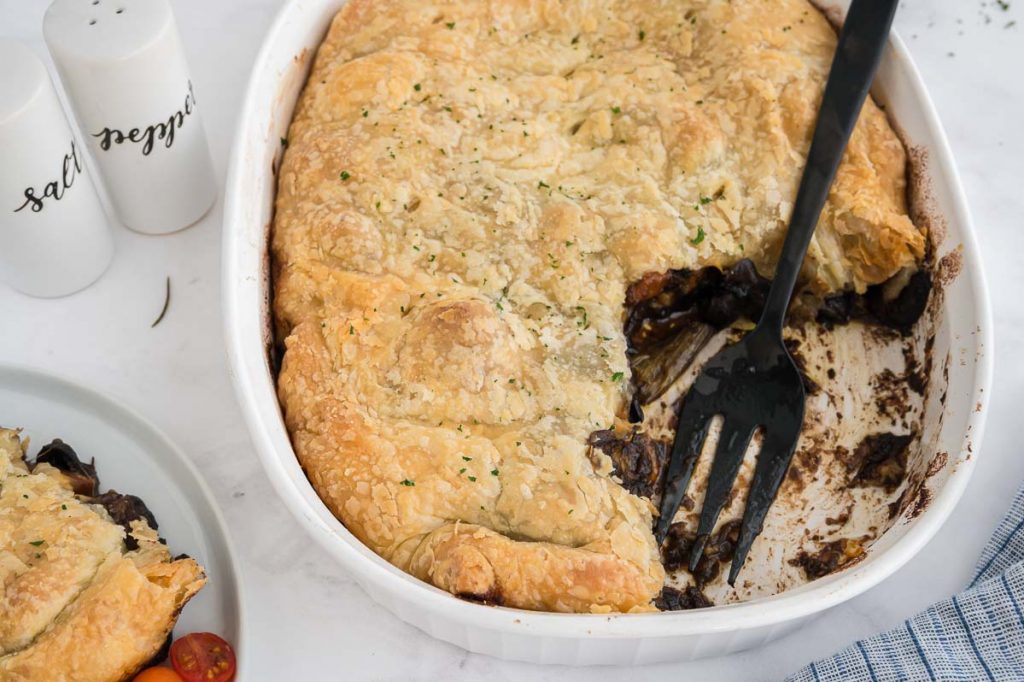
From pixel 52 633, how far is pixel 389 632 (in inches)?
31.9

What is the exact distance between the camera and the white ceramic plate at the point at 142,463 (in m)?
2.63

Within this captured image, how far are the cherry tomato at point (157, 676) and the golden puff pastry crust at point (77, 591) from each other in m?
0.03

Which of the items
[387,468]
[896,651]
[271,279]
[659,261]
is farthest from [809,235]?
[271,279]

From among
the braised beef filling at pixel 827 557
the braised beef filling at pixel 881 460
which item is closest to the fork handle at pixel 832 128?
the braised beef filling at pixel 881 460

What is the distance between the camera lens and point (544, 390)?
8.48ft

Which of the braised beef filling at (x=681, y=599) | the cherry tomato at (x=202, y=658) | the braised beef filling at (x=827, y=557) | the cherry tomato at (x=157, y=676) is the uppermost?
the braised beef filling at (x=827, y=557)

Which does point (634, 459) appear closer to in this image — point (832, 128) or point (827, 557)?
point (827, 557)

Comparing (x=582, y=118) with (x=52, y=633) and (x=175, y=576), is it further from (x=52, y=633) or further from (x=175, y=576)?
(x=52, y=633)

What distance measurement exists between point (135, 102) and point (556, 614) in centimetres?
181

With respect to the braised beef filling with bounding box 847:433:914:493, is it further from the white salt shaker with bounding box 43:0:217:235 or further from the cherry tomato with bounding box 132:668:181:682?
the white salt shaker with bounding box 43:0:217:235

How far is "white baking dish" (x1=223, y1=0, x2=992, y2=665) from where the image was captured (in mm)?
2199

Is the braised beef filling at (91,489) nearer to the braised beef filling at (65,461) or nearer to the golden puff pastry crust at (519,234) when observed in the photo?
the braised beef filling at (65,461)

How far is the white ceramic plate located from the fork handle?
1.60m

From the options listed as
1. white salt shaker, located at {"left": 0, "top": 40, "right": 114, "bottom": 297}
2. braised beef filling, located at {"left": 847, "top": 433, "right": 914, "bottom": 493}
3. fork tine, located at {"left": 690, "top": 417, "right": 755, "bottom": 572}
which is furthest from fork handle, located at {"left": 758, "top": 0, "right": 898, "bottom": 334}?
white salt shaker, located at {"left": 0, "top": 40, "right": 114, "bottom": 297}
